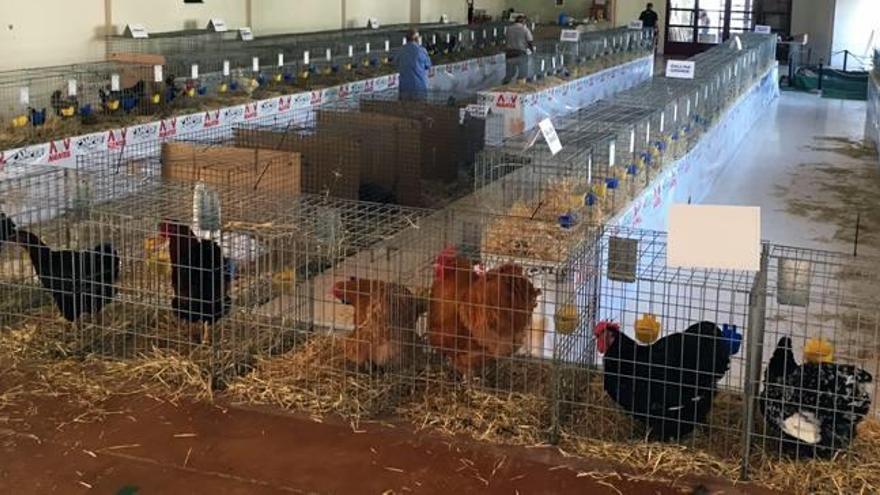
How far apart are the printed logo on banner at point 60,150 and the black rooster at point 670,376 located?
581 centimetres

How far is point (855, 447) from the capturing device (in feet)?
12.0

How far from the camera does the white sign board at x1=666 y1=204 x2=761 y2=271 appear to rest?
3492 millimetres

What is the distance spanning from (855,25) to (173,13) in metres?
17.6

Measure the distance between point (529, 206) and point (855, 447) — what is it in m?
3.30

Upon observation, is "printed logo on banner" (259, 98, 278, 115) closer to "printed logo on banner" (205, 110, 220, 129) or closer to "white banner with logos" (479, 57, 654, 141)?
"printed logo on banner" (205, 110, 220, 129)

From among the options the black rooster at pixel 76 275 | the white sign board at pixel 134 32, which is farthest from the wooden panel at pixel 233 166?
the white sign board at pixel 134 32

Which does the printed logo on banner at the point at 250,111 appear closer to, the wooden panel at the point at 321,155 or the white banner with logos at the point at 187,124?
the white banner with logos at the point at 187,124

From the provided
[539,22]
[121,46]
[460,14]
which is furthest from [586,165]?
[539,22]

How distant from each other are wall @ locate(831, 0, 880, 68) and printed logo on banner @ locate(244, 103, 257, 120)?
58.2 ft

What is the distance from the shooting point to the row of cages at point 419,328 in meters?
3.68

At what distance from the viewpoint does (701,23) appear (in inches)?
1111

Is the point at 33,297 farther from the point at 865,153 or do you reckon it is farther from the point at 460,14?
the point at 460,14

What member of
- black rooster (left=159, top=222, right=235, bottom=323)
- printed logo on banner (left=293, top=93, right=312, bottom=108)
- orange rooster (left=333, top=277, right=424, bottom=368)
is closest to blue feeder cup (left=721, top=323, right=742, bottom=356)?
orange rooster (left=333, top=277, right=424, bottom=368)

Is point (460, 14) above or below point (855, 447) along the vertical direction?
above
